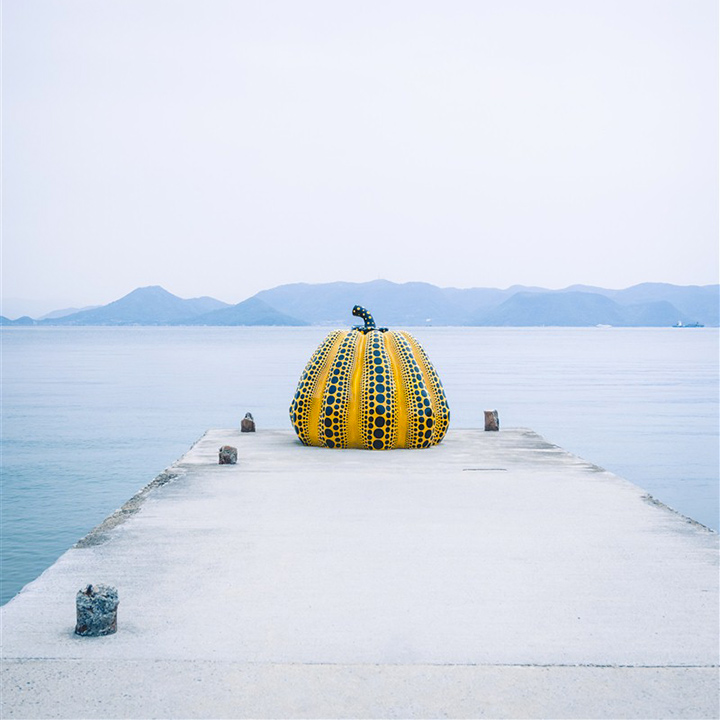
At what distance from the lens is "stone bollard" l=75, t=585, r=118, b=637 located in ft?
19.4

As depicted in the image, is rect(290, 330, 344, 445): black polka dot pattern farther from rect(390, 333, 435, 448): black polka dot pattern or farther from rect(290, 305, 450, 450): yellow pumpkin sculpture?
rect(390, 333, 435, 448): black polka dot pattern

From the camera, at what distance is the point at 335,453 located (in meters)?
13.7

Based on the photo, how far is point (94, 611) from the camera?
590 centimetres

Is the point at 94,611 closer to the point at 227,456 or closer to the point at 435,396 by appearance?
the point at 227,456

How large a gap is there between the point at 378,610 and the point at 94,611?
1855 mm

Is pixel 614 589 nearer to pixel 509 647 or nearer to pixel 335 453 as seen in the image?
pixel 509 647

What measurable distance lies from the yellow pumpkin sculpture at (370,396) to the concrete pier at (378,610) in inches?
114

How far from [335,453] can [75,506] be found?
5059mm

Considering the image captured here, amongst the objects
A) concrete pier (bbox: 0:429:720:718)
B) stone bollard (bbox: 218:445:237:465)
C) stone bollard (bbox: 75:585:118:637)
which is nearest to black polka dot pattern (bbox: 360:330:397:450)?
stone bollard (bbox: 218:445:237:465)

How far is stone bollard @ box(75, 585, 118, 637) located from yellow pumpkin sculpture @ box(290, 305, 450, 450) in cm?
794

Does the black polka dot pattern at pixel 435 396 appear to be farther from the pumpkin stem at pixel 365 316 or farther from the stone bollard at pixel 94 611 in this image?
the stone bollard at pixel 94 611

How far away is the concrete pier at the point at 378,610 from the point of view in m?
5.11

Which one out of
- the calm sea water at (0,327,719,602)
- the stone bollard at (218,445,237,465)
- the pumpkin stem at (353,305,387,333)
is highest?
the pumpkin stem at (353,305,387,333)

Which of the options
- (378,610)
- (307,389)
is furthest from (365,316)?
(378,610)
